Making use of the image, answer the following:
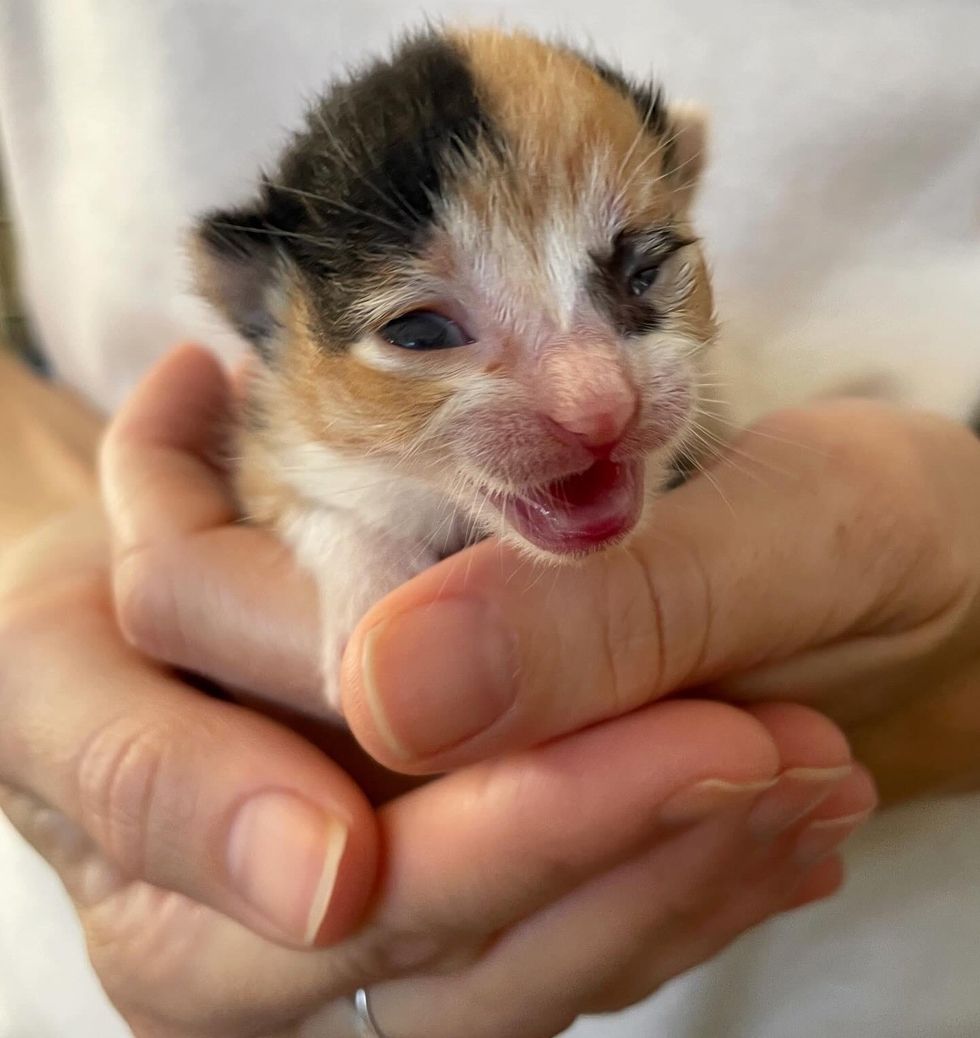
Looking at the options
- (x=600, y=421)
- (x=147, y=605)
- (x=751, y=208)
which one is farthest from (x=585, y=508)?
(x=751, y=208)

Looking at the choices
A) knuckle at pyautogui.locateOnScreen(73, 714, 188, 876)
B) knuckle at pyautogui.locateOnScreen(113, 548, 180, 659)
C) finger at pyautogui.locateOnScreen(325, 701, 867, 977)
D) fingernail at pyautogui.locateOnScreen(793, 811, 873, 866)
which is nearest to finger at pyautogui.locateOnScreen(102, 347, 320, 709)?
knuckle at pyautogui.locateOnScreen(113, 548, 180, 659)

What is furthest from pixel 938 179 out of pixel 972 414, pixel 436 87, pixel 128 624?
pixel 128 624

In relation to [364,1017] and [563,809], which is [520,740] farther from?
[364,1017]

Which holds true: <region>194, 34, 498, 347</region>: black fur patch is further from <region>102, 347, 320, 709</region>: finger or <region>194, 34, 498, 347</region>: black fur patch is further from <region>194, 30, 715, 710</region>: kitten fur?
<region>102, 347, 320, 709</region>: finger

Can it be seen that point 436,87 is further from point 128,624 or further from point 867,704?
point 867,704

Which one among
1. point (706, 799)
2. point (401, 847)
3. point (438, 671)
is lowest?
point (401, 847)
